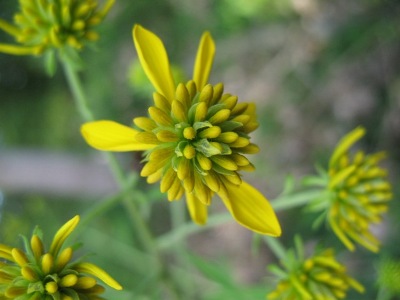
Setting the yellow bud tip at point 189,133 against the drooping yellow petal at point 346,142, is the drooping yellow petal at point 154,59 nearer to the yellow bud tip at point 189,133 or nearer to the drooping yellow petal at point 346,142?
the yellow bud tip at point 189,133

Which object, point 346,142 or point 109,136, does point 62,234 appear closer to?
point 109,136

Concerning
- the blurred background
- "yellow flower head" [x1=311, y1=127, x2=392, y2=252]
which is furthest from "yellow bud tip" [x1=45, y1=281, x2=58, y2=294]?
the blurred background

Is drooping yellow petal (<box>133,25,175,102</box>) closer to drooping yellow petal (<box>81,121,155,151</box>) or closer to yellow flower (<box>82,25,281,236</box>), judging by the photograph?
yellow flower (<box>82,25,281,236</box>)

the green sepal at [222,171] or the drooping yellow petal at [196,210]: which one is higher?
the green sepal at [222,171]

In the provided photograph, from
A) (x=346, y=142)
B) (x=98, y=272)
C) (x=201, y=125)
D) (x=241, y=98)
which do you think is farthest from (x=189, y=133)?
(x=241, y=98)

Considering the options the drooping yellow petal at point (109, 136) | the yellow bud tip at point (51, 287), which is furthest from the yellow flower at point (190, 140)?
the yellow bud tip at point (51, 287)

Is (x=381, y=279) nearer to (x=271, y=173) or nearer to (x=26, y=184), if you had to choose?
(x=271, y=173)

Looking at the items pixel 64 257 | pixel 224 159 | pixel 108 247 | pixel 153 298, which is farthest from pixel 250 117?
pixel 108 247
